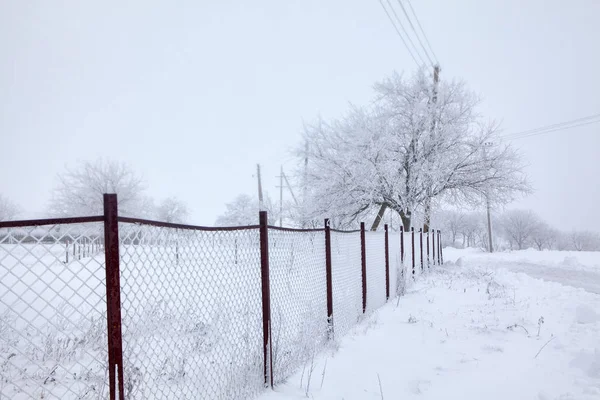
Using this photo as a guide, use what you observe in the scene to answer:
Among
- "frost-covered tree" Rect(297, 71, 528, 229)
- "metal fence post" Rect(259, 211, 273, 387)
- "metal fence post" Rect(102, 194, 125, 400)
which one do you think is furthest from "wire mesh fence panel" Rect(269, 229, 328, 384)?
"frost-covered tree" Rect(297, 71, 528, 229)

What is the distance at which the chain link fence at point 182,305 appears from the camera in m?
2.15

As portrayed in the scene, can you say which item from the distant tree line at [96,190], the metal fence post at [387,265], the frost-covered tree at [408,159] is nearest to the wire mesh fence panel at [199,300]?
the metal fence post at [387,265]

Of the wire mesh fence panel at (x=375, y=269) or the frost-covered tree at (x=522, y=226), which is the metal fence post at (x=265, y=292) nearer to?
the wire mesh fence panel at (x=375, y=269)

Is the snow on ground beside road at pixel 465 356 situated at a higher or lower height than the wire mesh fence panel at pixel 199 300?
lower

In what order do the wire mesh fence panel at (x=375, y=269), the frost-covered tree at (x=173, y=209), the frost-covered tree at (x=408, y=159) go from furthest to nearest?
1. the frost-covered tree at (x=173, y=209)
2. the frost-covered tree at (x=408, y=159)
3. the wire mesh fence panel at (x=375, y=269)

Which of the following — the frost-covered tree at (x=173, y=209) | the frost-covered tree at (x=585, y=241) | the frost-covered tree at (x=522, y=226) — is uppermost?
the frost-covered tree at (x=173, y=209)

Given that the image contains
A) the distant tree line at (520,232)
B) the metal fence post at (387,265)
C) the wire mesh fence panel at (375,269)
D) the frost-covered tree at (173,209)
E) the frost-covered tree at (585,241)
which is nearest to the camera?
the wire mesh fence panel at (375,269)

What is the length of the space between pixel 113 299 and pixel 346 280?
449cm

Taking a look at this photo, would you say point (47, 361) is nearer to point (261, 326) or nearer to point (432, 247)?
point (261, 326)

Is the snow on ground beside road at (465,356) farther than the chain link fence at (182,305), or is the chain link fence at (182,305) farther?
the snow on ground beside road at (465,356)

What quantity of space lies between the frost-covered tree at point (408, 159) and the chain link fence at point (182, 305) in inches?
399

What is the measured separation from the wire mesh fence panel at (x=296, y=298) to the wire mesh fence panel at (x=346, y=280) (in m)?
0.40

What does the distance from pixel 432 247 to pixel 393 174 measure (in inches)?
151

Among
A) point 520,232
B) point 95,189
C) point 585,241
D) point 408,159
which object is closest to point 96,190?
point 95,189
